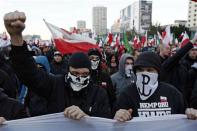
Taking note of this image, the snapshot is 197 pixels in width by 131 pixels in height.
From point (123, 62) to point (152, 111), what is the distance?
331cm

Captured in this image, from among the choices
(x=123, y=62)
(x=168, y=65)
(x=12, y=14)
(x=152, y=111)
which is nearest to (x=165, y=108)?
(x=152, y=111)

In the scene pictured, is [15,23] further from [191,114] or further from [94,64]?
[94,64]

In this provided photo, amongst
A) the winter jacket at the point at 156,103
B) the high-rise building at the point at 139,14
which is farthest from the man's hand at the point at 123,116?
the high-rise building at the point at 139,14

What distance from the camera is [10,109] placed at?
3.08 m

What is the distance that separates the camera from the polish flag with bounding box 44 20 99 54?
6684mm

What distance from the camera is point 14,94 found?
5020 millimetres

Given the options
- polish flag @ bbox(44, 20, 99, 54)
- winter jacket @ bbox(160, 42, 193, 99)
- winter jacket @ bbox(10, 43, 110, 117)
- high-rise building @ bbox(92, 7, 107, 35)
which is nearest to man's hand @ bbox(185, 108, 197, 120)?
winter jacket @ bbox(10, 43, 110, 117)

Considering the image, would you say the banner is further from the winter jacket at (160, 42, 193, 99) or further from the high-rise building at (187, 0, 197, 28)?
the high-rise building at (187, 0, 197, 28)

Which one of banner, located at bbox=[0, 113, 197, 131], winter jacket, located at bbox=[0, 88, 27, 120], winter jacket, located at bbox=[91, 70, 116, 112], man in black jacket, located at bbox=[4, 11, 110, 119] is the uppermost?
man in black jacket, located at bbox=[4, 11, 110, 119]

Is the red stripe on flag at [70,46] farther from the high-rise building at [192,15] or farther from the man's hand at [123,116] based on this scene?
the high-rise building at [192,15]

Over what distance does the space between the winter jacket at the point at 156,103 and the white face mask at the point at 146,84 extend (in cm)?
3

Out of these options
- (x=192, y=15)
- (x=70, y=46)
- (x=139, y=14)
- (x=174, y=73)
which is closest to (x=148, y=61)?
(x=174, y=73)

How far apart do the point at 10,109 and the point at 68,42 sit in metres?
3.77

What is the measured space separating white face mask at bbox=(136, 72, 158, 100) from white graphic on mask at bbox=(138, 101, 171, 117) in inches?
2.8
